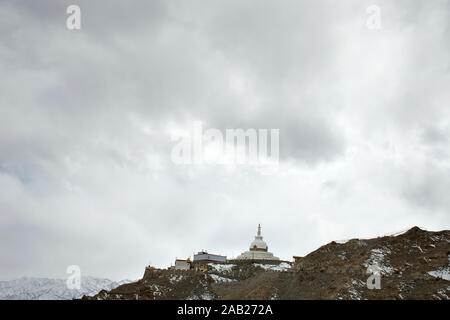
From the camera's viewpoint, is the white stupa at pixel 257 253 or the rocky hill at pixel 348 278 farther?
the white stupa at pixel 257 253

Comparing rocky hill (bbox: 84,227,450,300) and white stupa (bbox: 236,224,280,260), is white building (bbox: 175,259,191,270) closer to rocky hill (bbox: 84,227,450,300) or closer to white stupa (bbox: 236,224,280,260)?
rocky hill (bbox: 84,227,450,300)

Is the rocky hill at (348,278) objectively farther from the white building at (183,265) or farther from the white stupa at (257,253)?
the white stupa at (257,253)

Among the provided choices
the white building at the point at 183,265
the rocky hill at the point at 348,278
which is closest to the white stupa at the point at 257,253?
the white building at the point at 183,265

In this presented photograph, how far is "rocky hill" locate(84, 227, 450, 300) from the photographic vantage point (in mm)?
52531

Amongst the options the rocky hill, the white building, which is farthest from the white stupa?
the rocky hill

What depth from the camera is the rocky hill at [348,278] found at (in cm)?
5253

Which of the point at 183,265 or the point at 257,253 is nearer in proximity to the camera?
the point at 183,265

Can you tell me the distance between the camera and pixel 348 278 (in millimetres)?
55281

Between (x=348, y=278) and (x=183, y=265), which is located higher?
(x=348, y=278)

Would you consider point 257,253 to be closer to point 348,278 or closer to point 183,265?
point 183,265

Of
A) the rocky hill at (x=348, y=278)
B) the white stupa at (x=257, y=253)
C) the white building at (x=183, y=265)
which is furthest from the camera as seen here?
the white stupa at (x=257, y=253)

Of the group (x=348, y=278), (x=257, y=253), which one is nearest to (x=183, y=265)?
(x=257, y=253)
